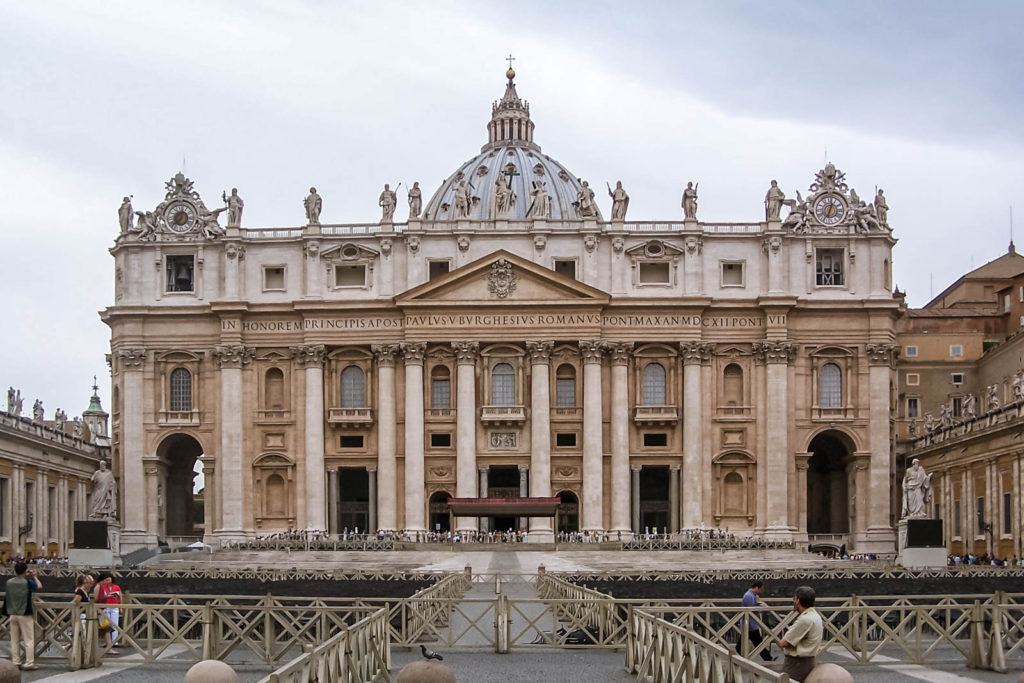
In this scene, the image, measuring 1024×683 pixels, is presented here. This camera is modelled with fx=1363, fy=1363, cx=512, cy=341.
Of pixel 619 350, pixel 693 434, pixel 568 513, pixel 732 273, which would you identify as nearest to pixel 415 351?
pixel 619 350

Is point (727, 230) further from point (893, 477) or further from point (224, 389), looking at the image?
point (224, 389)

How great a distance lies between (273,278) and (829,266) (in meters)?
36.6

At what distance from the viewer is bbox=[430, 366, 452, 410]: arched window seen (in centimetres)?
8794

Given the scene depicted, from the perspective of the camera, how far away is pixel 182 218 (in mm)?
90938

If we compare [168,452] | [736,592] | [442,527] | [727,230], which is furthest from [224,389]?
[736,592]

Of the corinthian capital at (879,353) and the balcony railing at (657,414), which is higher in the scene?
the corinthian capital at (879,353)

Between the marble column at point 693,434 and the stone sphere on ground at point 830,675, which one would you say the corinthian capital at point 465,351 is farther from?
the stone sphere on ground at point 830,675

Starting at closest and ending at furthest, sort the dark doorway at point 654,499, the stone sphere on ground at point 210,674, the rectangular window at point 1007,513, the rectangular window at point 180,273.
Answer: the stone sphere on ground at point 210,674, the rectangular window at point 1007,513, the dark doorway at point 654,499, the rectangular window at point 180,273

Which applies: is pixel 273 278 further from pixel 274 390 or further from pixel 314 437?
pixel 314 437

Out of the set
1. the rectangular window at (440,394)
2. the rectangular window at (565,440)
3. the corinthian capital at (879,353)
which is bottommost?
the rectangular window at (565,440)

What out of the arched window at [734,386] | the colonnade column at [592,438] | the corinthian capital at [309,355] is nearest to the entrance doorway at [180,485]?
the corinthian capital at [309,355]

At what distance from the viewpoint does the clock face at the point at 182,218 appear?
298 ft

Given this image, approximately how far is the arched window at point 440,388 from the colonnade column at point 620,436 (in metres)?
10.5

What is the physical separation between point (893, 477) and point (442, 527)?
2949cm
